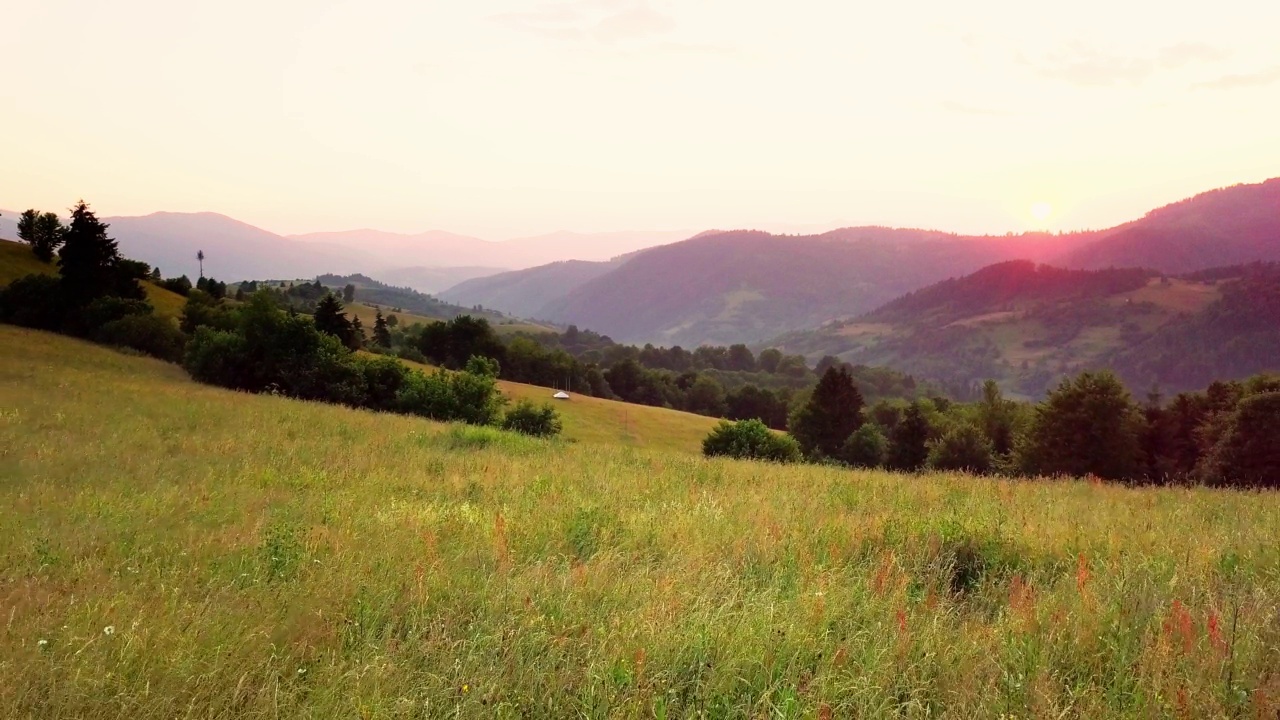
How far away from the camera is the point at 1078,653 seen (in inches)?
170

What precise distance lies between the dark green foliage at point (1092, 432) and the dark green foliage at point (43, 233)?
94.3m

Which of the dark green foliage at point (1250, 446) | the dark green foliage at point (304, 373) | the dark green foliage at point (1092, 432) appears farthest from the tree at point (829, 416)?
the dark green foliage at point (304, 373)

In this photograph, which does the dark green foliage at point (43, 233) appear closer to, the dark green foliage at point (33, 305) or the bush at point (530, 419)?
the dark green foliage at point (33, 305)

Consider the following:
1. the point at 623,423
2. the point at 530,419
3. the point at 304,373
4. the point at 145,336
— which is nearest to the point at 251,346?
the point at 304,373

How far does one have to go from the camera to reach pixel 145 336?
167ft

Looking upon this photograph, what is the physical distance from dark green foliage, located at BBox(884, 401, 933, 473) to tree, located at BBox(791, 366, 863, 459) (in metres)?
5.86

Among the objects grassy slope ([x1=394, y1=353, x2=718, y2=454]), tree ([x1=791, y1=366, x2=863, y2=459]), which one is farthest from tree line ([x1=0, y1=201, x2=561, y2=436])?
tree ([x1=791, y1=366, x2=863, y2=459])

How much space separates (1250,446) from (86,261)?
279 ft

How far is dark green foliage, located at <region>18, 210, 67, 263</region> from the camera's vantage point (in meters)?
68.0

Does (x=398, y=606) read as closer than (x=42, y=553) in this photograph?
Yes

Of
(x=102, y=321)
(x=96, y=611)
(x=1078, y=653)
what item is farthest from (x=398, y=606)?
(x=102, y=321)

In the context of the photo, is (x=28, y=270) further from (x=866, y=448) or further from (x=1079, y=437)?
(x=1079, y=437)

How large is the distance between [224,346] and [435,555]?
45801 mm

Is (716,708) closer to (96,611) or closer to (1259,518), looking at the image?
(96,611)
